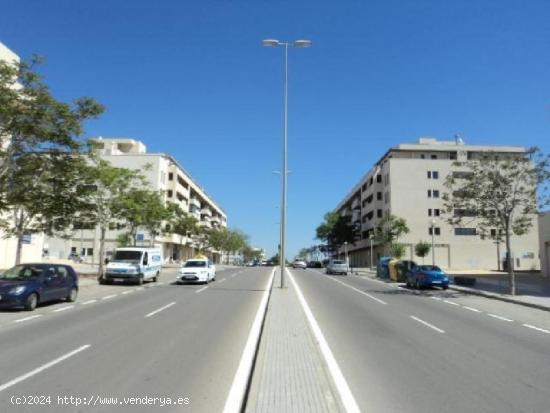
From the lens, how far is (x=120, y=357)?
8.62 meters

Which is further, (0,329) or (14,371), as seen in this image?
(0,329)

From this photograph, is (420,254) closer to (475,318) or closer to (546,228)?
(546,228)

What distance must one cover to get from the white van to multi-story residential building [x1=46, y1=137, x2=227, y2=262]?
Result: 30048 millimetres

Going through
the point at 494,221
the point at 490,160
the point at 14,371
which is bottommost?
the point at 14,371

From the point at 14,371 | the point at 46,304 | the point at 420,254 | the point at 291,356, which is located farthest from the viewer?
the point at 420,254

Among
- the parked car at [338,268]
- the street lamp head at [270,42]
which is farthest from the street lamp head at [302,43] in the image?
the parked car at [338,268]

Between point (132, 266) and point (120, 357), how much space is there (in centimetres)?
2120

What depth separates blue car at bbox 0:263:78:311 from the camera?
1527 cm

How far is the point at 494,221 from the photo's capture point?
25422mm

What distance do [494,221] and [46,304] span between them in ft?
66.7

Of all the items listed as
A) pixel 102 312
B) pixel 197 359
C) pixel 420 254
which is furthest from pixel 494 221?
pixel 420 254

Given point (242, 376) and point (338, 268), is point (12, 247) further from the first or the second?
point (242, 376)

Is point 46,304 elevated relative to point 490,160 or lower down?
lower down

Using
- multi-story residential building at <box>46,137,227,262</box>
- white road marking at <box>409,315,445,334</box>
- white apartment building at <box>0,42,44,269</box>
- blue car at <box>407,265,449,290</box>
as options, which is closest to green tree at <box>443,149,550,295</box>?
blue car at <box>407,265,449,290</box>
